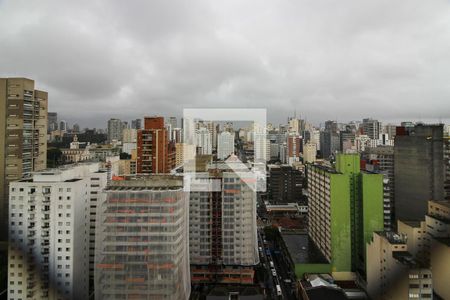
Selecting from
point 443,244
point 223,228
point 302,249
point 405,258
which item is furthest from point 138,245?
point 302,249

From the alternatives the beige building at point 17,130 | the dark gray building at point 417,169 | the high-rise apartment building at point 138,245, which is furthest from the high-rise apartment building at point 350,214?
the beige building at point 17,130

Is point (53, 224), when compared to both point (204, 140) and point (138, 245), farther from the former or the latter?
point (204, 140)

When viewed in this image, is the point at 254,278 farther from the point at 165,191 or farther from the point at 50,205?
the point at 50,205

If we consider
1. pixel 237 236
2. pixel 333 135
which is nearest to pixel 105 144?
pixel 333 135

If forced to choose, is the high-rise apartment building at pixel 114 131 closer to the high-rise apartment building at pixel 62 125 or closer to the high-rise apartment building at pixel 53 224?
the high-rise apartment building at pixel 62 125

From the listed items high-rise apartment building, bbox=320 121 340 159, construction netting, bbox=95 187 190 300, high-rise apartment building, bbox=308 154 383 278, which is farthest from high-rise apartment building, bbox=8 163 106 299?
high-rise apartment building, bbox=320 121 340 159

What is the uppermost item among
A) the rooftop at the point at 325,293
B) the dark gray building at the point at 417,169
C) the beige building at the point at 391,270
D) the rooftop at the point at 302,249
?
the dark gray building at the point at 417,169
